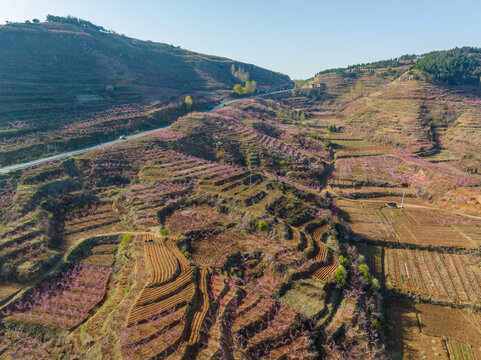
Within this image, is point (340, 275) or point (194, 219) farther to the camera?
point (194, 219)

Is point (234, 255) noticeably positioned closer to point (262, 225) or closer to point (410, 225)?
point (262, 225)

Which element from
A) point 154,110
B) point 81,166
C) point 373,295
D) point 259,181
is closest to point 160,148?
point 81,166

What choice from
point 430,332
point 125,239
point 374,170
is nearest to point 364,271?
point 430,332

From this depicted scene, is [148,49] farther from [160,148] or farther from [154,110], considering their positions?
[160,148]

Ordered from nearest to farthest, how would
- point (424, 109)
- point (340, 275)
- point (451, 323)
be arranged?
1. point (451, 323)
2. point (340, 275)
3. point (424, 109)

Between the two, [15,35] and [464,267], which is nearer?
[464,267]

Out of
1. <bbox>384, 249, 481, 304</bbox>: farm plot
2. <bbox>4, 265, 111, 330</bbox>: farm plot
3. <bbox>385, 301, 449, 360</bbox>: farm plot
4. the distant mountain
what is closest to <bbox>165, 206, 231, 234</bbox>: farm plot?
<bbox>4, 265, 111, 330</bbox>: farm plot

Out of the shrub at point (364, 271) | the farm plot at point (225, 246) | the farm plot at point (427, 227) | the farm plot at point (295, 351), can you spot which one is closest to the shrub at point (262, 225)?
the farm plot at point (225, 246)
